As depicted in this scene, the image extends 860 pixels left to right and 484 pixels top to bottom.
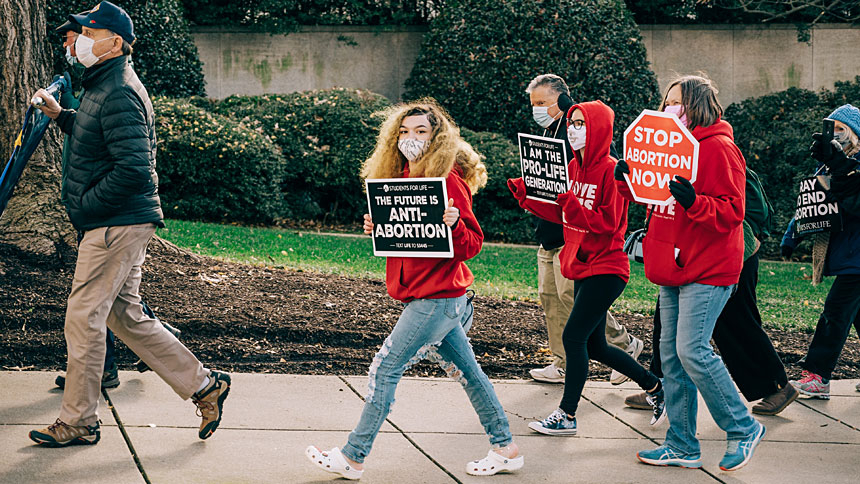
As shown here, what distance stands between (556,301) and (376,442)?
1773 mm

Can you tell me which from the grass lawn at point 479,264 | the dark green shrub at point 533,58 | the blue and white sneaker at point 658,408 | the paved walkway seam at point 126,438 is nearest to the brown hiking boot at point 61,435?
the paved walkway seam at point 126,438

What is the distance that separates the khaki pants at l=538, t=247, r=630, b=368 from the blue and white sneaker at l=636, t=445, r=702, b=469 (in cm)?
121

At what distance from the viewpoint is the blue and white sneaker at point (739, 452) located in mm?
4836

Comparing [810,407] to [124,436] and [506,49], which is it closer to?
[124,436]

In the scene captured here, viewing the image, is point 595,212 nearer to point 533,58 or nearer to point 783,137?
point 533,58

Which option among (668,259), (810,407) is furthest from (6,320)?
(810,407)

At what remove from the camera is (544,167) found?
527cm

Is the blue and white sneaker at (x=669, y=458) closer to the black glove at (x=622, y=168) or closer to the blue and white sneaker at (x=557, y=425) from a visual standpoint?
the blue and white sneaker at (x=557, y=425)

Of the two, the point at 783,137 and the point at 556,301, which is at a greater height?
the point at 783,137

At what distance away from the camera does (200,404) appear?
4895 mm

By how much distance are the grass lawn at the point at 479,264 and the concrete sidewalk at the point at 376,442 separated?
3.26 m

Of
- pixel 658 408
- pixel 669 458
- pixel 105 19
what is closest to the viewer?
pixel 105 19

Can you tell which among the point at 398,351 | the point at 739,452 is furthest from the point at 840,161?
the point at 398,351

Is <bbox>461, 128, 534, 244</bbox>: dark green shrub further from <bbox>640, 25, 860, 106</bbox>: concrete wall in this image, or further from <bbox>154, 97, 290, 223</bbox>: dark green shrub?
<bbox>640, 25, 860, 106</bbox>: concrete wall
